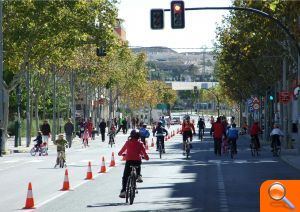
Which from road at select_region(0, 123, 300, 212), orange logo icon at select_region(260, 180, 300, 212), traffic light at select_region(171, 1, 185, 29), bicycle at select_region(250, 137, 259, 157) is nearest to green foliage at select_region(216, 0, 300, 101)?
traffic light at select_region(171, 1, 185, 29)

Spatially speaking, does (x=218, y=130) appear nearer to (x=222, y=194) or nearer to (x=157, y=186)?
(x=157, y=186)

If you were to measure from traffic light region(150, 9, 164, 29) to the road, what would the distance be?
5012 millimetres

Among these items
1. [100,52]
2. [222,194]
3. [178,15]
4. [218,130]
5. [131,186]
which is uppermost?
[100,52]

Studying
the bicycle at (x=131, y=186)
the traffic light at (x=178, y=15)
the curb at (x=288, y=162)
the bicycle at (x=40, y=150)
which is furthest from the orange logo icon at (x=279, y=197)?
the bicycle at (x=40, y=150)

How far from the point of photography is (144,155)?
55.9ft

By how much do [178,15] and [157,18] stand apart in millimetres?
1165

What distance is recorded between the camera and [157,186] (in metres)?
21.4

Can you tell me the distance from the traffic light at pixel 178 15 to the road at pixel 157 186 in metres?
4.93

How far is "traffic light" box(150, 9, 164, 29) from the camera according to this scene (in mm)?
27953

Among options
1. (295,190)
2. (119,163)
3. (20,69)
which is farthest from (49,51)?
(295,190)

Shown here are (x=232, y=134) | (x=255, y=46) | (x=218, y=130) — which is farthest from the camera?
(x=255, y=46)

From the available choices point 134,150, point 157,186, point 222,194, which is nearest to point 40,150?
point 157,186

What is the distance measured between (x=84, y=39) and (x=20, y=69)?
4.51 m

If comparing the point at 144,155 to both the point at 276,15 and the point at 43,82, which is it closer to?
the point at 276,15
